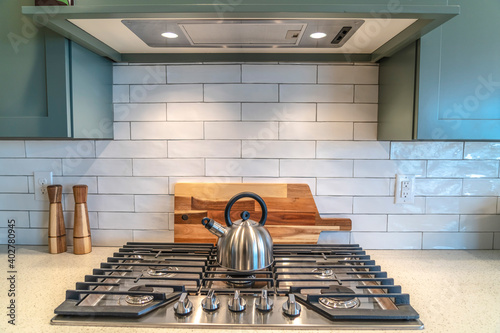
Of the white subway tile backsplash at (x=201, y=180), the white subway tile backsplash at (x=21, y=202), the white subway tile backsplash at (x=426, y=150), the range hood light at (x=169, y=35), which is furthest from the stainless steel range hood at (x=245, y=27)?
the white subway tile backsplash at (x=21, y=202)

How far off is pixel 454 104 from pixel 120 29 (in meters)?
1.12

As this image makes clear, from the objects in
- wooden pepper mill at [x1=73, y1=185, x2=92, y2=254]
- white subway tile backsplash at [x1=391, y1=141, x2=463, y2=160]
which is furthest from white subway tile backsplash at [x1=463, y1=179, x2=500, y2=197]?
wooden pepper mill at [x1=73, y1=185, x2=92, y2=254]

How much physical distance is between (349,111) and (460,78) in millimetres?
436

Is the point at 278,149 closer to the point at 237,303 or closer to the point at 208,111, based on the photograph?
the point at 208,111

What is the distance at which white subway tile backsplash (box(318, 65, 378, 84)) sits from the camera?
147 centimetres

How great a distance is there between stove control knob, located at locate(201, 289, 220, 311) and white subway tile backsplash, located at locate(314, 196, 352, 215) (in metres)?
0.72

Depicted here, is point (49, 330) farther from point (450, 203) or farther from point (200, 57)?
point (450, 203)

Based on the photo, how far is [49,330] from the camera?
0.86m

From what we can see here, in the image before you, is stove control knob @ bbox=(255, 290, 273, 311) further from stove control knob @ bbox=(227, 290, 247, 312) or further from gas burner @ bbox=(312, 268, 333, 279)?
gas burner @ bbox=(312, 268, 333, 279)

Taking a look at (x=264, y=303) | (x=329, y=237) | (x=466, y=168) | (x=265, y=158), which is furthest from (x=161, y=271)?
(x=466, y=168)

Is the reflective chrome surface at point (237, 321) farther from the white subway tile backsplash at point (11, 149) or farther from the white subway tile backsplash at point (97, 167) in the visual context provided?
the white subway tile backsplash at point (11, 149)

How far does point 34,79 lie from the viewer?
3.76ft

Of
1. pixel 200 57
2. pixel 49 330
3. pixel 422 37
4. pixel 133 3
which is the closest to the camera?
pixel 49 330

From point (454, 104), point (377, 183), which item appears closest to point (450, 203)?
point (377, 183)
